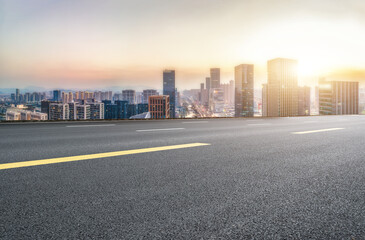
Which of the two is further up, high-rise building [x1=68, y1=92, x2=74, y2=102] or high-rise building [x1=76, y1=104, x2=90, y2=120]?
high-rise building [x1=68, y1=92, x2=74, y2=102]

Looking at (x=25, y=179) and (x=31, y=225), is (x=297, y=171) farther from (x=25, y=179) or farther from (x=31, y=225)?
(x=25, y=179)

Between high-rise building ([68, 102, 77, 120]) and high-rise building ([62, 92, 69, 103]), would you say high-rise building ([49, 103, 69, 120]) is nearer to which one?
high-rise building ([68, 102, 77, 120])

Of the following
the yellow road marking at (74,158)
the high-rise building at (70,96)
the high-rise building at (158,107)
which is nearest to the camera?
the yellow road marking at (74,158)

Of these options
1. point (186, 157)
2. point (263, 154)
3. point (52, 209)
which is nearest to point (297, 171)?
point (263, 154)

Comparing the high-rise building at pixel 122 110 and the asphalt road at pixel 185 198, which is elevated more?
the high-rise building at pixel 122 110

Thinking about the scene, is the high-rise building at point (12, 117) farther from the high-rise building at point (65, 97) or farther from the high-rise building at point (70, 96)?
the high-rise building at point (70, 96)

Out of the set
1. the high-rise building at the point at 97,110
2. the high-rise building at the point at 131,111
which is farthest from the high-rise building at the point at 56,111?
the high-rise building at the point at 131,111

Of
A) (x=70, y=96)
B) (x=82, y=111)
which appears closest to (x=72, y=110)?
(x=82, y=111)

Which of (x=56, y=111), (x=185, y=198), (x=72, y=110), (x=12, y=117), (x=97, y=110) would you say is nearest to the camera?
(x=185, y=198)

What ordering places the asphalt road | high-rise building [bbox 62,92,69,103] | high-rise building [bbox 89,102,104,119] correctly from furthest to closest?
1. high-rise building [bbox 62,92,69,103]
2. high-rise building [bbox 89,102,104,119]
3. the asphalt road

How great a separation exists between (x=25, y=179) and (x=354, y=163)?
4212 mm

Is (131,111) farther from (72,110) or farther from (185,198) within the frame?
(185,198)

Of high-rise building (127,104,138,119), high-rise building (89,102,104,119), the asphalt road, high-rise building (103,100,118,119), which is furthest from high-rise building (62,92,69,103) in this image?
the asphalt road

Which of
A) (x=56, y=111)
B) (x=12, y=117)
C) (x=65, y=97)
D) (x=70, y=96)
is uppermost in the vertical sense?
(x=70, y=96)
